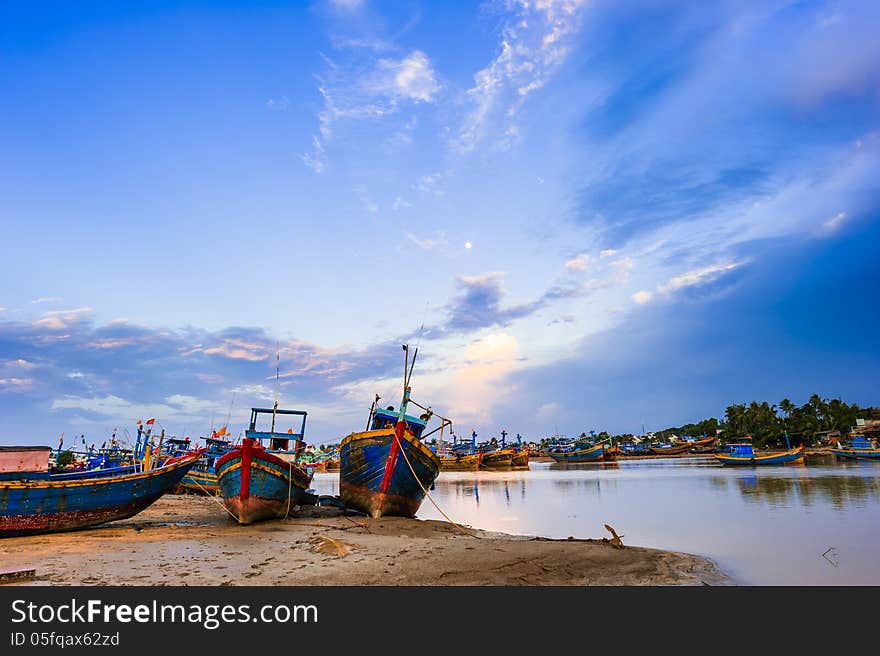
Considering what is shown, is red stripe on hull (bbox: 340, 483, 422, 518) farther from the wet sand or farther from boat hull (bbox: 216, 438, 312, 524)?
the wet sand

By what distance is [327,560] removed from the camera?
980 centimetres

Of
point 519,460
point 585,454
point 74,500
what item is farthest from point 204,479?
point 585,454

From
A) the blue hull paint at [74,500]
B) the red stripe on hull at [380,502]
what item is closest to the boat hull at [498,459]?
the red stripe on hull at [380,502]

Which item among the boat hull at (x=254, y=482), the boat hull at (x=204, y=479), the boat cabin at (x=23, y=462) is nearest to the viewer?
the boat cabin at (x=23, y=462)

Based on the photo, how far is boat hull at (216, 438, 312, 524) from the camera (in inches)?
634

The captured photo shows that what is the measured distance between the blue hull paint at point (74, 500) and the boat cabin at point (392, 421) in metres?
7.78

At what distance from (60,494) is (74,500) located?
0.43 metres

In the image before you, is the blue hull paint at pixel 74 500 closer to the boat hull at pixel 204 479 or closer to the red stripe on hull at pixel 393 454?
the red stripe on hull at pixel 393 454

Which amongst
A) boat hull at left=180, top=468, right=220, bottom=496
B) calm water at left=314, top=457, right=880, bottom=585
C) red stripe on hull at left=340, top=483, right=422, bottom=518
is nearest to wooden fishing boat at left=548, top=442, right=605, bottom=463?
calm water at left=314, top=457, right=880, bottom=585

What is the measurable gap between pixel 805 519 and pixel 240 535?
62.9ft

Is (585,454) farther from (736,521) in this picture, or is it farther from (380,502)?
(380,502)

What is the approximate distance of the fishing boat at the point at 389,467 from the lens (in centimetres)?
1748

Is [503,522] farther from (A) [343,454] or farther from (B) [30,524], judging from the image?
(B) [30,524]

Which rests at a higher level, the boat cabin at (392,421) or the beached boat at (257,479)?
the boat cabin at (392,421)
